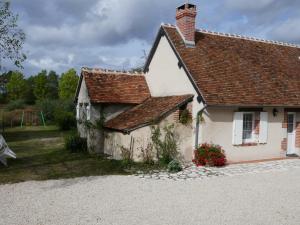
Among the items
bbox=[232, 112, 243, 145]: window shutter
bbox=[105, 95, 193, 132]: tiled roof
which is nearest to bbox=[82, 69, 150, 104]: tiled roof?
bbox=[105, 95, 193, 132]: tiled roof

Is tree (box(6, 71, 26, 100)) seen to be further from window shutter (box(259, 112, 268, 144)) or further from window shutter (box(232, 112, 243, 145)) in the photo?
window shutter (box(259, 112, 268, 144))

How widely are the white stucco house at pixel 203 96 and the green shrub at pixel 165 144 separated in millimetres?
330

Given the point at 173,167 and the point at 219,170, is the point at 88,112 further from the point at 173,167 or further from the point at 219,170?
the point at 219,170

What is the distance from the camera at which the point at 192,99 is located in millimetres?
14539

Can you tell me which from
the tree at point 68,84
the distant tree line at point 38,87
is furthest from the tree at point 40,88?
the tree at point 68,84

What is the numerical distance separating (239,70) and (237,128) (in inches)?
127

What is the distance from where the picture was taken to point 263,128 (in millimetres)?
15172

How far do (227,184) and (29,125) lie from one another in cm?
2770

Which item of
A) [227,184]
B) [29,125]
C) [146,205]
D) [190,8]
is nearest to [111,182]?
[146,205]

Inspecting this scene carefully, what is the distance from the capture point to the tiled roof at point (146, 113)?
45.6 feet

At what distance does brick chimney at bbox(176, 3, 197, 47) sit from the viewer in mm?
16422

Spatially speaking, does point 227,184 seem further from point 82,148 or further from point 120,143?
point 82,148

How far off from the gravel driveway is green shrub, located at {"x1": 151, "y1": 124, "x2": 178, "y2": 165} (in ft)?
8.74

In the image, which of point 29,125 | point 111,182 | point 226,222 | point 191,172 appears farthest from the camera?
point 29,125
